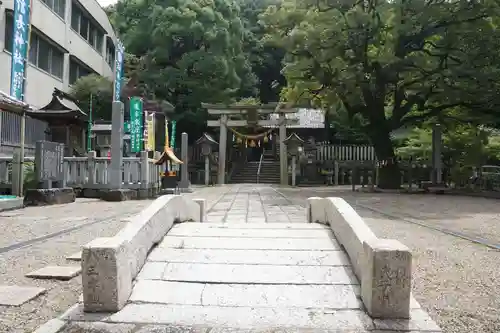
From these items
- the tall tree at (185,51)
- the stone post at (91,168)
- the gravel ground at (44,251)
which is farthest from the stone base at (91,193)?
the tall tree at (185,51)

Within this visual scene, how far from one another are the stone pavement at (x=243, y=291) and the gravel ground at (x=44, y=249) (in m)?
0.33

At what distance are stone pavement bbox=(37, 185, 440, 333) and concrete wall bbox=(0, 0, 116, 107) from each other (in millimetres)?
16276

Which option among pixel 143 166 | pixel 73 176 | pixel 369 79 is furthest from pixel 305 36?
pixel 73 176

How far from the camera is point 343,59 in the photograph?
55.7 feet

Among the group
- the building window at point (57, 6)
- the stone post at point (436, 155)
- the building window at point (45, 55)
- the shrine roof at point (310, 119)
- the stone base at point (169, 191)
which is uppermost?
the building window at point (57, 6)

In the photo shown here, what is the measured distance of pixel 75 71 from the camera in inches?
1067

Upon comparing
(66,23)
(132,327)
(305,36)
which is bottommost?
(132,327)

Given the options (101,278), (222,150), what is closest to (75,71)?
(222,150)

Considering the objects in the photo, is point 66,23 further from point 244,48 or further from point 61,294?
point 61,294

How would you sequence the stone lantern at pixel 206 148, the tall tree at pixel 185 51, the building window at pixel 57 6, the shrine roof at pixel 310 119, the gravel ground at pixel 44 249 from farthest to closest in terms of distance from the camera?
the shrine roof at pixel 310 119 < the stone lantern at pixel 206 148 < the tall tree at pixel 185 51 < the building window at pixel 57 6 < the gravel ground at pixel 44 249

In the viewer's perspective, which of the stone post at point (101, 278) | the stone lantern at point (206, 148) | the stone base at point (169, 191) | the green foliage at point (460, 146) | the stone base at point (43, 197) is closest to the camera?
the stone post at point (101, 278)

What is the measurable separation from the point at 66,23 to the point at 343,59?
15561mm

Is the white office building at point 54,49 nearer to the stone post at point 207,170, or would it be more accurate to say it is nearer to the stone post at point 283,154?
the stone post at point 207,170

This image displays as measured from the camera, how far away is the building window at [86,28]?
26.2 meters
